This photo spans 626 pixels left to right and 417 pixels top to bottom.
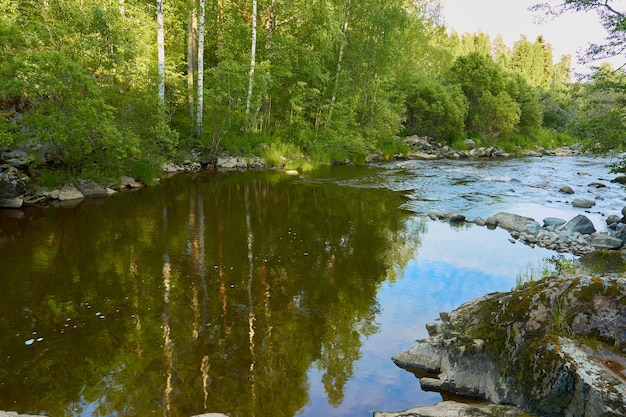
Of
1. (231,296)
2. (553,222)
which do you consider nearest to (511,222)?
(553,222)

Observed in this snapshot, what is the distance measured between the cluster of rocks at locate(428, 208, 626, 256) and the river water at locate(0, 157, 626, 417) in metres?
0.64

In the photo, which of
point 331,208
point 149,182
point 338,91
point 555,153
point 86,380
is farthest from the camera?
point 555,153

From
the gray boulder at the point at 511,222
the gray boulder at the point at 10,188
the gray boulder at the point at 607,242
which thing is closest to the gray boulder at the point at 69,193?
the gray boulder at the point at 10,188

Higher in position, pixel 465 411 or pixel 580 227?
pixel 580 227

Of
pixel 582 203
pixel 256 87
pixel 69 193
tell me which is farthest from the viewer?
pixel 256 87

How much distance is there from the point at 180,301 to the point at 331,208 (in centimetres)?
980

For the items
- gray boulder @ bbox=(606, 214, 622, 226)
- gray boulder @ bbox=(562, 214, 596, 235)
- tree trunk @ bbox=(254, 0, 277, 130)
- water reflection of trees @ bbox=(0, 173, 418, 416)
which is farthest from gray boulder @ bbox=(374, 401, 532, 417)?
tree trunk @ bbox=(254, 0, 277, 130)

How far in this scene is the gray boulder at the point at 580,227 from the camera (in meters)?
13.7

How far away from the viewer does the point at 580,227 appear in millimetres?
13812

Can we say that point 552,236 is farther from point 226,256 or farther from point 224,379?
point 224,379

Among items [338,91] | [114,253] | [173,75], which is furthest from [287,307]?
[338,91]

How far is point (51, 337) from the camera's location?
696cm

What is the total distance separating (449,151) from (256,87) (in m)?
20.2

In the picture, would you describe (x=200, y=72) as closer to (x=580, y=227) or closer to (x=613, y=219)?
(x=580, y=227)
